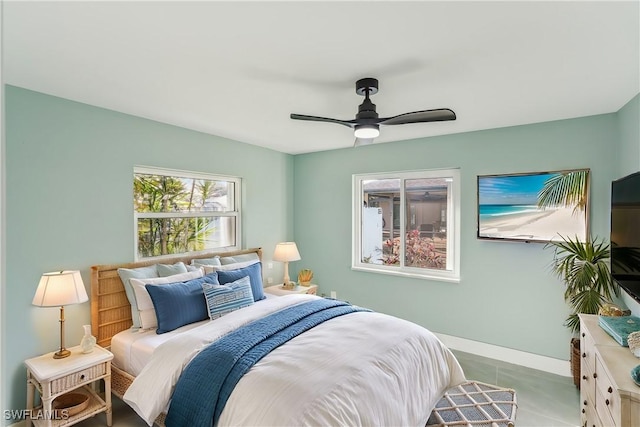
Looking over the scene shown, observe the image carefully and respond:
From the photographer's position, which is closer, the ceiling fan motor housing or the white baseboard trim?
the ceiling fan motor housing

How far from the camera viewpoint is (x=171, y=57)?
1.97 meters

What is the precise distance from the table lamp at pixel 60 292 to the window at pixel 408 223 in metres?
3.14

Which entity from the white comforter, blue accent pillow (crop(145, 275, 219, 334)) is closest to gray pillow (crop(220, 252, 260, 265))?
blue accent pillow (crop(145, 275, 219, 334))

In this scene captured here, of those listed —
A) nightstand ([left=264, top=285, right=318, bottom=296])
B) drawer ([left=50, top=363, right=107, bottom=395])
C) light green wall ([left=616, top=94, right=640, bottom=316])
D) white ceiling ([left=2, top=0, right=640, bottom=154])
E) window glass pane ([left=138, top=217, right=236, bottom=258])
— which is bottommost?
drawer ([left=50, top=363, right=107, bottom=395])

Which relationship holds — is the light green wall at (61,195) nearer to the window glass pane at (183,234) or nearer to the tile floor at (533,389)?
the window glass pane at (183,234)

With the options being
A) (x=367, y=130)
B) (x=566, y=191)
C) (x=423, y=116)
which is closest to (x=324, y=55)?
(x=367, y=130)

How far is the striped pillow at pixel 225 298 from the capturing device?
2857 millimetres

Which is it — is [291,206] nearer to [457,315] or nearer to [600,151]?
[457,315]

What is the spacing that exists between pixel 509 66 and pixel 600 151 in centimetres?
169

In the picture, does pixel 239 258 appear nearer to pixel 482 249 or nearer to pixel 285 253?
pixel 285 253

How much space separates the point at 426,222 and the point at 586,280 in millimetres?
1687

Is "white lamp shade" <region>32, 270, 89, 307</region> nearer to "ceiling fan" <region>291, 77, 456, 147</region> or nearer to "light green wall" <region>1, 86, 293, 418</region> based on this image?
"light green wall" <region>1, 86, 293, 418</region>

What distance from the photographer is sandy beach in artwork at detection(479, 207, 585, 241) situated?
309 cm

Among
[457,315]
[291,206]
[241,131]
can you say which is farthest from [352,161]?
[457,315]
